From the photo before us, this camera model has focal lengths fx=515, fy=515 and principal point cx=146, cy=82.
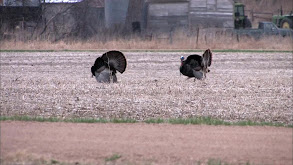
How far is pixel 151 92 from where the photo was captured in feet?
49.7

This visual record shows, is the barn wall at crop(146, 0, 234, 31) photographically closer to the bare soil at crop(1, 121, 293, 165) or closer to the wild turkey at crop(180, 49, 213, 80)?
the wild turkey at crop(180, 49, 213, 80)

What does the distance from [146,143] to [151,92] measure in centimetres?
622

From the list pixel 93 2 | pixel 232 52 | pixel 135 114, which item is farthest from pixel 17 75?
pixel 93 2

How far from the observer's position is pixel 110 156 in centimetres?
822

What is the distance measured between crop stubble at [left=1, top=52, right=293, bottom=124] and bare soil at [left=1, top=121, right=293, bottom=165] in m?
1.50

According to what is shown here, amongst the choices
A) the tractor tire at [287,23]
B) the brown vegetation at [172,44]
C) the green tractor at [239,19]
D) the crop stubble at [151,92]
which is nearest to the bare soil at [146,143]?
the crop stubble at [151,92]

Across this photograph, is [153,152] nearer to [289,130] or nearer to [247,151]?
[247,151]

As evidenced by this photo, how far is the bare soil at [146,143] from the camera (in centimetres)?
820

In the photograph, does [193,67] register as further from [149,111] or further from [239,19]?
[239,19]

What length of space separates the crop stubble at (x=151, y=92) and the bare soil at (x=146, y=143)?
1498 millimetres

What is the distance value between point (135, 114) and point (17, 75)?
9.77 m

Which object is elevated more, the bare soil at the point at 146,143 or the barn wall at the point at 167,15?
the barn wall at the point at 167,15

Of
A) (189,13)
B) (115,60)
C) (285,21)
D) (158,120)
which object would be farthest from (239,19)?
(158,120)

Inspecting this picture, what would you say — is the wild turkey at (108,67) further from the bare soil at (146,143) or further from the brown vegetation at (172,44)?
the brown vegetation at (172,44)
